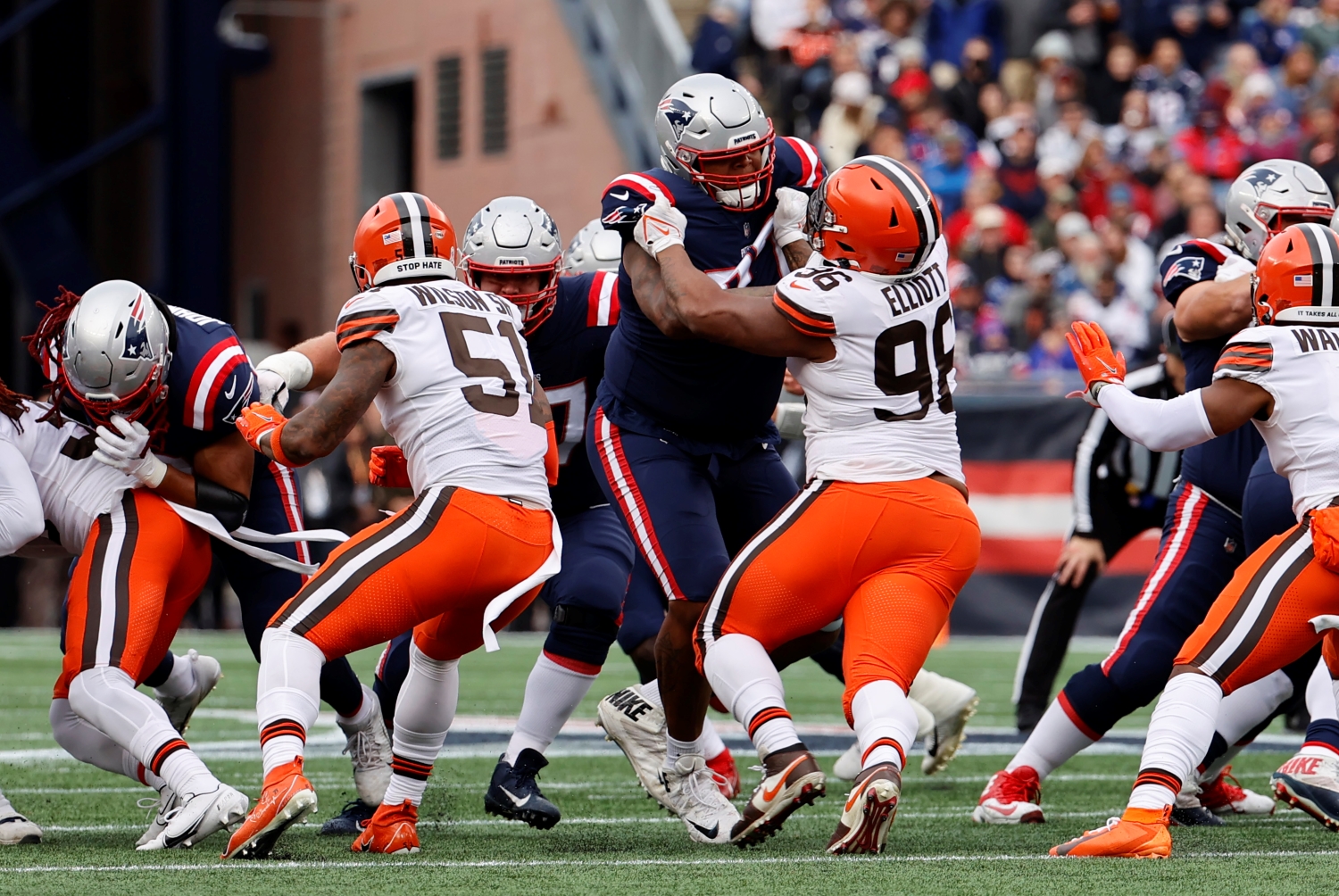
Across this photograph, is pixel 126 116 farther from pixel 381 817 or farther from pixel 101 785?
pixel 381 817

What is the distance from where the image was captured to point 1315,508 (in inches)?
177

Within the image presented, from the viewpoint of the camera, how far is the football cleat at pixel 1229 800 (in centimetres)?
550

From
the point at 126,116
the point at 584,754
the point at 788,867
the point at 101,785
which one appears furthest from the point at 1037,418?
the point at 126,116

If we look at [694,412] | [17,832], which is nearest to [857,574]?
[694,412]

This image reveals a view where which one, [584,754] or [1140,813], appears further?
[584,754]

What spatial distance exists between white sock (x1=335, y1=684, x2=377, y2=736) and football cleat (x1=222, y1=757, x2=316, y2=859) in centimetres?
93

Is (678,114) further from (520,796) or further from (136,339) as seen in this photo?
(520,796)

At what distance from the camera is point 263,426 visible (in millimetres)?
4574

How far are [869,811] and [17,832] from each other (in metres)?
2.05

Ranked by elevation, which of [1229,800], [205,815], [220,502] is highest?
[220,502]

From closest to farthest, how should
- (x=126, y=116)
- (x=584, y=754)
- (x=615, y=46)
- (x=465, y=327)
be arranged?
1. (x=465, y=327)
2. (x=584, y=754)
3. (x=615, y=46)
4. (x=126, y=116)

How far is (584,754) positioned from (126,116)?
49.4 ft

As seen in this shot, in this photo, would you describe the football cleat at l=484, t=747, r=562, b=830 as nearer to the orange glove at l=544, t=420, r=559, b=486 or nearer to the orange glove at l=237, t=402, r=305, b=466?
the orange glove at l=544, t=420, r=559, b=486

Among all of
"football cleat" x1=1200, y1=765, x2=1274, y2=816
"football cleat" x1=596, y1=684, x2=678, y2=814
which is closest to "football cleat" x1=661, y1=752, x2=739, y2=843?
"football cleat" x1=596, y1=684, x2=678, y2=814
